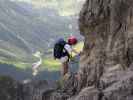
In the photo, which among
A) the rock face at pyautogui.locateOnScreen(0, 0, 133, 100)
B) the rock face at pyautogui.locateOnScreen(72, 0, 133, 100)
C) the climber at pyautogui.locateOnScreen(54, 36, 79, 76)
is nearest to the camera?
the rock face at pyautogui.locateOnScreen(72, 0, 133, 100)

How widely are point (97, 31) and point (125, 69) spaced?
19.2ft

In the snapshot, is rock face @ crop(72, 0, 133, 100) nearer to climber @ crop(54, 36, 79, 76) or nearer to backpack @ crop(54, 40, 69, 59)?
climber @ crop(54, 36, 79, 76)

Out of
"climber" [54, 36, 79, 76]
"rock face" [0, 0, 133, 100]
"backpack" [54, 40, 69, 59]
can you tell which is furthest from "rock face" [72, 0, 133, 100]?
"backpack" [54, 40, 69, 59]

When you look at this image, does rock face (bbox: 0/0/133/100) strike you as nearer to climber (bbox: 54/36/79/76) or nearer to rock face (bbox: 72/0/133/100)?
rock face (bbox: 72/0/133/100)

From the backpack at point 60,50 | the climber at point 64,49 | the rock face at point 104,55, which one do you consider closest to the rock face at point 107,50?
the rock face at point 104,55

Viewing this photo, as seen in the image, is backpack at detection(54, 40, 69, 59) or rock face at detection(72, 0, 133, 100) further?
backpack at detection(54, 40, 69, 59)

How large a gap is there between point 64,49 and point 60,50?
35 centimetres

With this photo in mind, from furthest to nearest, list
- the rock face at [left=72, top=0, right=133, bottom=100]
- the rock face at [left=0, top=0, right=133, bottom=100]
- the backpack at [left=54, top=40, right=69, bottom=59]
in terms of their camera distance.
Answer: the backpack at [left=54, top=40, right=69, bottom=59] < the rock face at [left=0, top=0, right=133, bottom=100] < the rock face at [left=72, top=0, right=133, bottom=100]

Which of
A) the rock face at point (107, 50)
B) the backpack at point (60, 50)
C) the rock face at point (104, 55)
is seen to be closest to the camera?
the rock face at point (107, 50)

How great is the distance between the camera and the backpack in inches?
1384

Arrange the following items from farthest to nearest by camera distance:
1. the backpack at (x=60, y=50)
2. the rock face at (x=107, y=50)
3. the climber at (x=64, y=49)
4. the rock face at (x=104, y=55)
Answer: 1. the backpack at (x=60, y=50)
2. the climber at (x=64, y=49)
3. the rock face at (x=104, y=55)
4. the rock face at (x=107, y=50)

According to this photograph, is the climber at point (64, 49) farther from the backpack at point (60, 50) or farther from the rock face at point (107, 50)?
the rock face at point (107, 50)

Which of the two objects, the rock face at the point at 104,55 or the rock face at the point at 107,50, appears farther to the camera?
the rock face at the point at 104,55

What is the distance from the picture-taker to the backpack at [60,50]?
1384 inches
